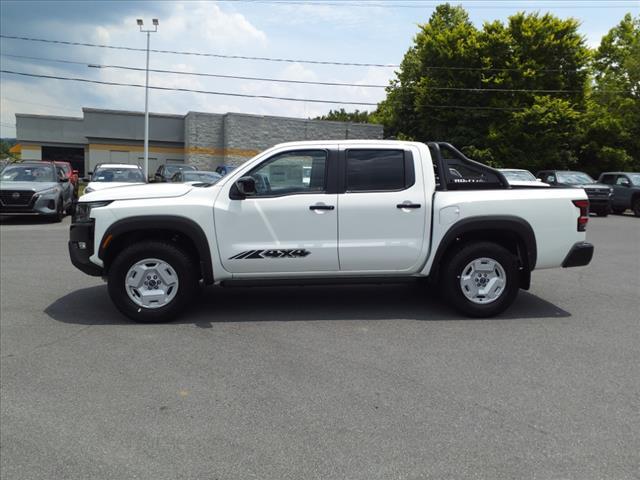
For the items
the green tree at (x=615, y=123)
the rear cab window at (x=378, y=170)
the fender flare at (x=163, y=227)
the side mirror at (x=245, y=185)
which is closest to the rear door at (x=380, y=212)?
the rear cab window at (x=378, y=170)

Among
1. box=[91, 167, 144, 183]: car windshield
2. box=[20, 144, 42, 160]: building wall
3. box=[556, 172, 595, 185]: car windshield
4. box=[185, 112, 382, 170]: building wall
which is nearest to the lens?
box=[91, 167, 144, 183]: car windshield

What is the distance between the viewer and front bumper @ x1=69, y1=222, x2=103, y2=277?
571 centimetres

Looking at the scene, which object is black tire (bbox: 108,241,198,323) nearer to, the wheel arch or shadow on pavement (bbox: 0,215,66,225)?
the wheel arch

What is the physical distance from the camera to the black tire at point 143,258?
5.65 m

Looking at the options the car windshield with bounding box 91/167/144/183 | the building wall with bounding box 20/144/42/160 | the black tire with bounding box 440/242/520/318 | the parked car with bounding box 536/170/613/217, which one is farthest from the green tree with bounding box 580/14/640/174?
the building wall with bounding box 20/144/42/160

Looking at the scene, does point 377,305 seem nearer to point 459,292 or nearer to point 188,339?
point 459,292

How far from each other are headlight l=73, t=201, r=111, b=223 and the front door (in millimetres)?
1229

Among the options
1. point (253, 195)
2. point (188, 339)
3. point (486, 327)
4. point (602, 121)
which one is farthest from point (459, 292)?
point (602, 121)

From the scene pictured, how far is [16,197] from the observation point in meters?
15.2

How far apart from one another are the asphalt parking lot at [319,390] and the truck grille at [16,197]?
9521mm

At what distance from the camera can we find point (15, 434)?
3387mm

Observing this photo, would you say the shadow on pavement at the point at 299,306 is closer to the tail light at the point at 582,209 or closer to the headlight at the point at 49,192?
the tail light at the point at 582,209

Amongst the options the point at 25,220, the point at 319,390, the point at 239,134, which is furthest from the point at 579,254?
the point at 239,134

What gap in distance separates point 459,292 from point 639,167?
34.9 meters
